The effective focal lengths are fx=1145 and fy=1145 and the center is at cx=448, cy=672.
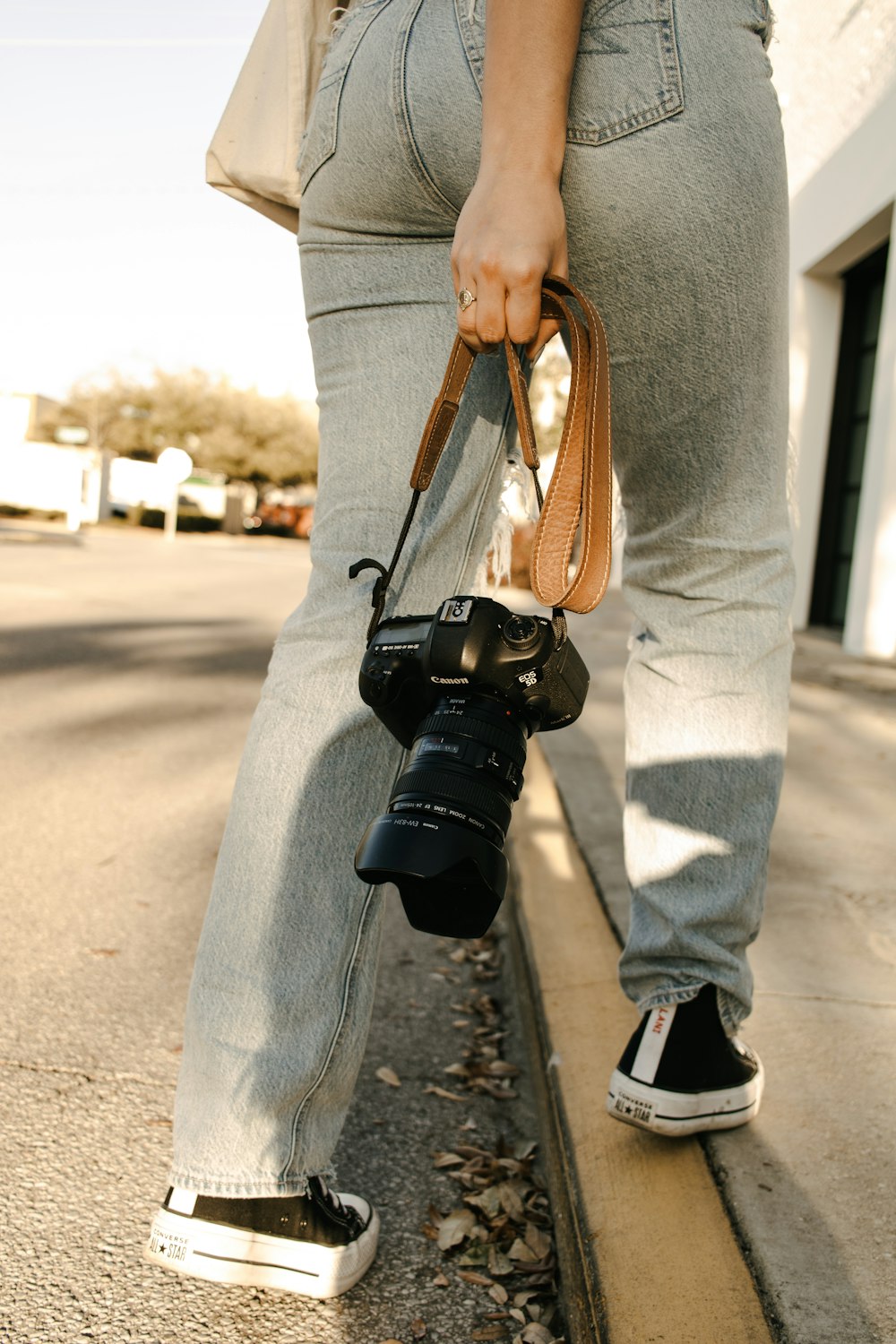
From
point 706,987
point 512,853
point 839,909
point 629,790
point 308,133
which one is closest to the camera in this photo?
point 308,133

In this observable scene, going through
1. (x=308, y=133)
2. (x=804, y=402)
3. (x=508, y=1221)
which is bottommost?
(x=508, y=1221)

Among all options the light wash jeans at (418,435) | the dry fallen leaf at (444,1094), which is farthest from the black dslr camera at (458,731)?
the dry fallen leaf at (444,1094)

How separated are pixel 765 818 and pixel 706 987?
0.22m

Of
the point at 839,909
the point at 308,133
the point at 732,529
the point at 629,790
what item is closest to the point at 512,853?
the point at 839,909

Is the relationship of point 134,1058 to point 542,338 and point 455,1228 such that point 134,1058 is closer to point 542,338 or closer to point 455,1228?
point 455,1228

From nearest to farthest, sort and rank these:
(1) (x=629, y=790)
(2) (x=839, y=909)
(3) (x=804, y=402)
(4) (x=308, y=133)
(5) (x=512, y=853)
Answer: (4) (x=308, y=133) < (1) (x=629, y=790) < (2) (x=839, y=909) < (5) (x=512, y=853) < (3) (x=804, y=402)

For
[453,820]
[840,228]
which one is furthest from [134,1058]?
[840,228]

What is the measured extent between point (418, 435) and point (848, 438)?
10.5m

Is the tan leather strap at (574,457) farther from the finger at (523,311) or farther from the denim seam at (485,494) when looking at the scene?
the denim seam at (485,494)

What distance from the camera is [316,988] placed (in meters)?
1.23

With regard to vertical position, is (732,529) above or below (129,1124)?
above

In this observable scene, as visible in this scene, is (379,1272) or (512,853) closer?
(379,1272)

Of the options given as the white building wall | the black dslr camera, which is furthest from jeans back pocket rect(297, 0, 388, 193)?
the white building wall

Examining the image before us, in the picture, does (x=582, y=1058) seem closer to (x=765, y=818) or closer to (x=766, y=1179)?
(x=766, y=1179)
